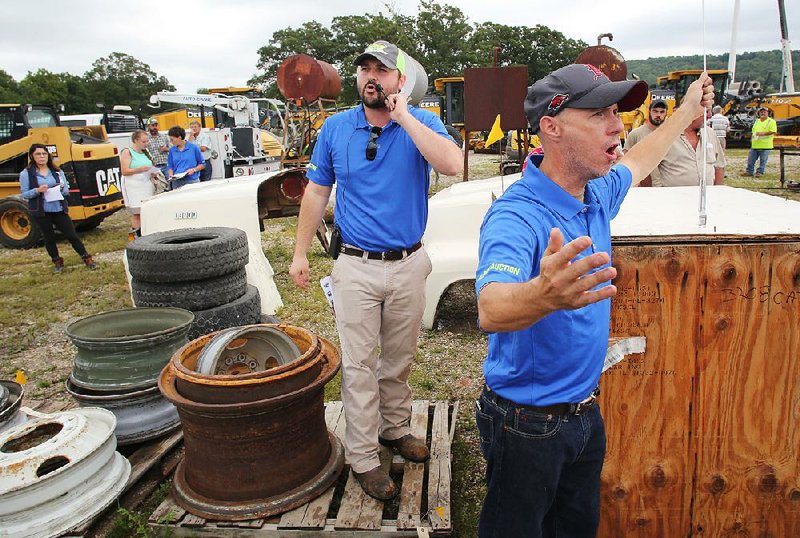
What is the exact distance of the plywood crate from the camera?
7.20 feet

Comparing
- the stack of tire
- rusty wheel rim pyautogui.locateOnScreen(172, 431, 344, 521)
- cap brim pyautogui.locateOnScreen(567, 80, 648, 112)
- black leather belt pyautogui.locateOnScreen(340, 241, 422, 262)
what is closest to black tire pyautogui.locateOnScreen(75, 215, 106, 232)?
the stack of tire

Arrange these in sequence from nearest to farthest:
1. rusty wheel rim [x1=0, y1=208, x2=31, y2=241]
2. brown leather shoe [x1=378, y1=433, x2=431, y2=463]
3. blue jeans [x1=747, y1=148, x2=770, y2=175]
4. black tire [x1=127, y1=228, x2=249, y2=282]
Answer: brown leather shoe [x1=378, y1=433, x2=431, y2=463], black tire [x1=127, y1=228, x2=249, y2=282], rusty wheel rim [x1=0, y1=208, x2=31, y2=241], blue jeans [x1=747, y1=148, x2=770, y2=175]

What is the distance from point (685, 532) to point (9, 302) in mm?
7905

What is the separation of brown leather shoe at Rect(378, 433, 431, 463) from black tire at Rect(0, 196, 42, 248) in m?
10.0

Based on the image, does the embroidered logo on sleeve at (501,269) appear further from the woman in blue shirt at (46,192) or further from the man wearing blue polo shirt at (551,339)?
the woman in blue shirt at (46,192)

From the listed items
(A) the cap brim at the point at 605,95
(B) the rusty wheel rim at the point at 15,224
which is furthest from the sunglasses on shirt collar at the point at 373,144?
(B) the rusty wheel rim at the point at 15,224

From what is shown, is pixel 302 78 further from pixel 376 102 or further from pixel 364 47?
pixel 364 47

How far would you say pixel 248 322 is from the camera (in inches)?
185

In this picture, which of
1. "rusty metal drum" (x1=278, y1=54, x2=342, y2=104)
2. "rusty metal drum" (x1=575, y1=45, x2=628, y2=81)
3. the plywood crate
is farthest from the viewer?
→ "rusty metal drum" (x1=278, y1=54, x2=342, y2=104)

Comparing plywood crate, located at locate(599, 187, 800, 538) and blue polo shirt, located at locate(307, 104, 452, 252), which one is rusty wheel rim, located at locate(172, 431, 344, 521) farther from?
plywood crate, located at locate(599, 187, 800, 538)

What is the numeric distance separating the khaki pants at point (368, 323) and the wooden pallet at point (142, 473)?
1.27m

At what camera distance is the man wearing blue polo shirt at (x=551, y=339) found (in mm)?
1635

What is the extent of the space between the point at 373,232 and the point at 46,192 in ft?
23.9

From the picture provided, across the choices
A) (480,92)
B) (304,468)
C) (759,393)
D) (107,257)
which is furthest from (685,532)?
(107,257)
